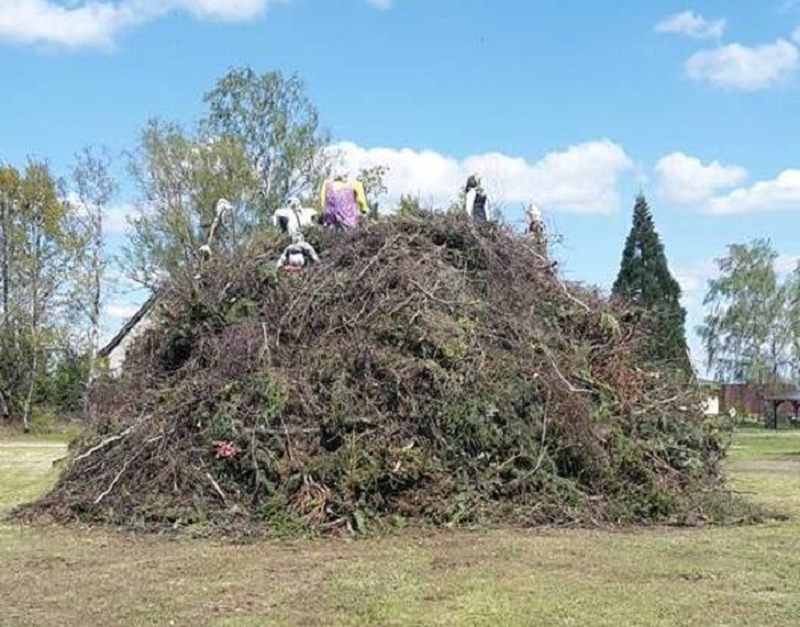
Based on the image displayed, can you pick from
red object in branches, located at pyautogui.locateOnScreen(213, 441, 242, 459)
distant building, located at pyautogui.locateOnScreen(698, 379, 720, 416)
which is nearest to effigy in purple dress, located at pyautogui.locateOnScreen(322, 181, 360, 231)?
red object in branches, located at pyautogui.locateOnScreen(213, 441, 242, 459)

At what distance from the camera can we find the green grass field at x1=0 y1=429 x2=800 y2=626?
5.38 meters

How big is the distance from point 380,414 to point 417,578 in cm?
279

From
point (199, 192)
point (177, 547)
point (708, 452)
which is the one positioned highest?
point (199, 192)

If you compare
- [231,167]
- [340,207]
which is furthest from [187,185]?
[340,207]

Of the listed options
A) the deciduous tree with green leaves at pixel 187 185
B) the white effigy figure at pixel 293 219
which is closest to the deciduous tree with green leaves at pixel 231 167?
the deciduous tree with green leaves at pixel 187 185

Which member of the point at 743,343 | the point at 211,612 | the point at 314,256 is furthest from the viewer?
the point at 743,343

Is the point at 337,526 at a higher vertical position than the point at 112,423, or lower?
lower

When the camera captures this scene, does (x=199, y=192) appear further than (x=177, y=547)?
Yes

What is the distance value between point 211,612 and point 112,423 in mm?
5008

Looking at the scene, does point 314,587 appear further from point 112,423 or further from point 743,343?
point 743,343

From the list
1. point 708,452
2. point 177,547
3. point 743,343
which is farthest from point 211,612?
point 743,343

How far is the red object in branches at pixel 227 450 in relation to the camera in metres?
8.93

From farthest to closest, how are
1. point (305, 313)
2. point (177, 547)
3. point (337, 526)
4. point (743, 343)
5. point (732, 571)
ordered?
point (743, 343), point (305, 313), point (337, 526), point (177, 547), point (732, 571)

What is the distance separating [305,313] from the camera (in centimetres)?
994
